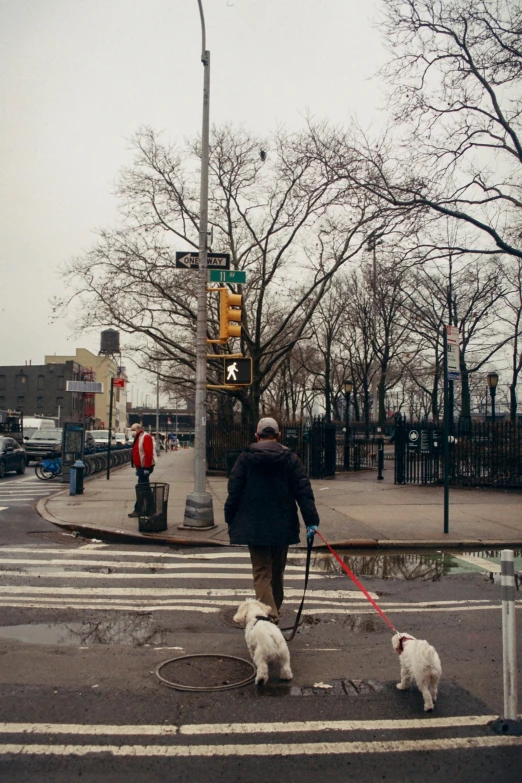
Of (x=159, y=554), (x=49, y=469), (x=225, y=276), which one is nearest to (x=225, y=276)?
(x=225, y=276)

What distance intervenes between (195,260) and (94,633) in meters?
7.72

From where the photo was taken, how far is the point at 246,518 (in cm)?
586

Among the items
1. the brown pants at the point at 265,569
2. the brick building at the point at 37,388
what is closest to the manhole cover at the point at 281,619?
the brown pants at the point at 265,569

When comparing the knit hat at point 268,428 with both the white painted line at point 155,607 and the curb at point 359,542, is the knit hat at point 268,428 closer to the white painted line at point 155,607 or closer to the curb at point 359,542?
the white painted line at point 155,607

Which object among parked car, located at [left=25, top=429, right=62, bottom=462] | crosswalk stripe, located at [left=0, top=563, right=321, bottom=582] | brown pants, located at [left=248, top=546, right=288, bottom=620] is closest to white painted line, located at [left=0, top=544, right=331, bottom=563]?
crosswalk stripe, located at [left=0, top=563, right=321, bottom=582]

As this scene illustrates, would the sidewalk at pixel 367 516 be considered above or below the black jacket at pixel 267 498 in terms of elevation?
below

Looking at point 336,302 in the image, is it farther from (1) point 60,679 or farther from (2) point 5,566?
(1) point 60,679

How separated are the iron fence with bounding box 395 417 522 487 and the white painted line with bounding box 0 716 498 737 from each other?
627 inches

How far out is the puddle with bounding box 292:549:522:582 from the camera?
9.10m

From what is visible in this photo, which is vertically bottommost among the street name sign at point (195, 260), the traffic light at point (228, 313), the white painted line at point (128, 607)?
the white painted line at point (128, 607)

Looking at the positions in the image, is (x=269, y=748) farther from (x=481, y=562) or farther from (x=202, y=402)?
(x=202, y=402)

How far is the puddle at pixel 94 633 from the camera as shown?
19.4 feet

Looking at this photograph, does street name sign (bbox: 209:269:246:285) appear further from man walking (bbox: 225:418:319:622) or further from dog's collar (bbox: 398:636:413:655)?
dog's collar (bbox: 398:636:413:655)

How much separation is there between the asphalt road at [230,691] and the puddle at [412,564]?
1.20 ft
